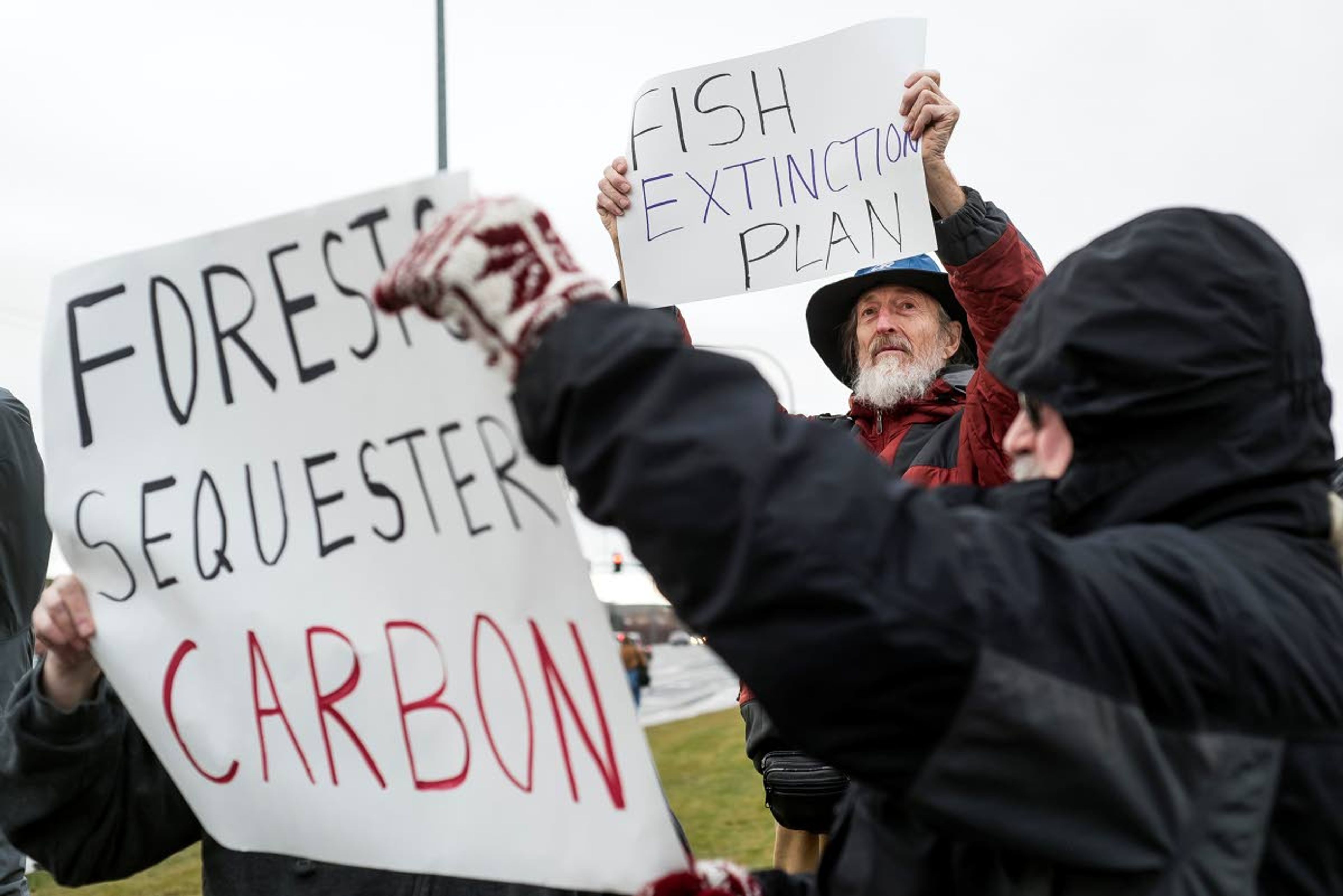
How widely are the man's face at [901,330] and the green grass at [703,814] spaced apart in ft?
4.86

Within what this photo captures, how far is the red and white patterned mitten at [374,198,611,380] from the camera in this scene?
1.12 meters

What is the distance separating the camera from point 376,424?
1501 millimetres

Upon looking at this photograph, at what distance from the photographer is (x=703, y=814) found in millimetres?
11203

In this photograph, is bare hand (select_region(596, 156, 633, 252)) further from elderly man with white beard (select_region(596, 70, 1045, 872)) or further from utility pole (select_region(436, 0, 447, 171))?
utility pole (select_region(436, 0, 447, 171))

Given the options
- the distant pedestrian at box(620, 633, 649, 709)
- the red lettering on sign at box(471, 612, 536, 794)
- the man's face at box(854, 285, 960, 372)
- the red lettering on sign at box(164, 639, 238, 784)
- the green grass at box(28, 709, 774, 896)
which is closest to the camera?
the red lettering on sign at box(471, 612, 536, 794)

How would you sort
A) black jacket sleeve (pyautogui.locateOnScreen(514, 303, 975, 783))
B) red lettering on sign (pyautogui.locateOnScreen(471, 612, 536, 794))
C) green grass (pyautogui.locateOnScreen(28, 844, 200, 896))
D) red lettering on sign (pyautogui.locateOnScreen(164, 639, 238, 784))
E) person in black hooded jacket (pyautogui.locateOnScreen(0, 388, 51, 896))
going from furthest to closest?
green grass (pyautogui.locateOnScreen(28, 844, 200, 896)) < person in black hooded jacket (pyautogui.locateOnScreen(0, 388, 51, 896)) < red lettering on sign (pyautogui.locateOnScreen(164, 639, 238, 784)) < red lettering on sign (pyautogui.locateOnScreen(471, 612, 536, 794)) < black jacket sleeve (pyautogui.locateOnScreen(514, 303, 975, 783))

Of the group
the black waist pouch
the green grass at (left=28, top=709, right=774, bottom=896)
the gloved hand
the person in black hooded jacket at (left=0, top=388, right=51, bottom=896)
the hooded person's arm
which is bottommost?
the green grass at (left=28, top=709, right=774, bottom=896)

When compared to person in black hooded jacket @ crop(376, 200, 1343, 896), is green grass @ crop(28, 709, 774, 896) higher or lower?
lower

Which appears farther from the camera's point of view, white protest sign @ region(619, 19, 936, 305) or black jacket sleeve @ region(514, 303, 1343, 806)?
white protest sign @ region(619, 19, 936, 305)

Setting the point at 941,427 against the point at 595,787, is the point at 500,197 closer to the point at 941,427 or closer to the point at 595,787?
the point at 595,787

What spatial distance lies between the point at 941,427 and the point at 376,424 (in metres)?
1.88

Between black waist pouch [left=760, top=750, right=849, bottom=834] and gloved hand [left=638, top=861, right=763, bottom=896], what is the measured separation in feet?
4.95

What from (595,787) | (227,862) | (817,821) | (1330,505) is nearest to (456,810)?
(595,787)

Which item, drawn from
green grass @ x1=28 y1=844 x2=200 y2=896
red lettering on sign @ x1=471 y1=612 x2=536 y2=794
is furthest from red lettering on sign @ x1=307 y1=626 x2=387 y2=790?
green grass @ x1=28 y1=844 x2=200 y2=896
